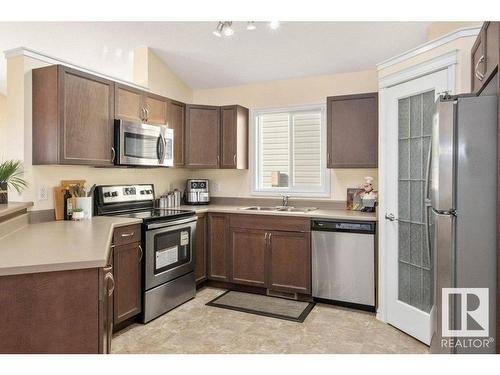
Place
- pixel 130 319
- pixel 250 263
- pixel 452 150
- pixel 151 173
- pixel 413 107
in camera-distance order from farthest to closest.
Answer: pixel 151 173 → pixel 250 263 → pixel 130 319 → pixel 413 107 → pixel 452 150

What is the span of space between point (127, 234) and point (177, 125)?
5.19 ft

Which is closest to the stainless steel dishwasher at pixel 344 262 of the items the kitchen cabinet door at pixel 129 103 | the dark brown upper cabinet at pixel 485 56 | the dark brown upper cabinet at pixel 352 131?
the dark brown upper cabinet at pixel 352 131

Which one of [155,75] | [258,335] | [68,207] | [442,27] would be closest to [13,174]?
[68,207]

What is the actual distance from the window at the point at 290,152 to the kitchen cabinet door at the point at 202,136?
52 centimetres

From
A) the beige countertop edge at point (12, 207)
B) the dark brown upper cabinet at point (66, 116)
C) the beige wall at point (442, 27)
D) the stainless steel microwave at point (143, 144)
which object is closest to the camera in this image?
the beige countertop edge at point (12, 207)

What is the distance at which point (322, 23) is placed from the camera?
→ 3.26 metres

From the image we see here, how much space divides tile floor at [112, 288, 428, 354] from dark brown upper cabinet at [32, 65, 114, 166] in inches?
57.3

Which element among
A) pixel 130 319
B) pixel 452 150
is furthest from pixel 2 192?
pixel 452 150

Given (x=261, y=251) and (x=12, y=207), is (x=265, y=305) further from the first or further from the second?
(x=12, y=207)

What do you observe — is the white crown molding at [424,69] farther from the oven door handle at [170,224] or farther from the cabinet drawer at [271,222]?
the oven door handle at [170,224]

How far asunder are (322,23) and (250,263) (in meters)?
2.43

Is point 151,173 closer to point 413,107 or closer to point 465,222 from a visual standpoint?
point 413,107

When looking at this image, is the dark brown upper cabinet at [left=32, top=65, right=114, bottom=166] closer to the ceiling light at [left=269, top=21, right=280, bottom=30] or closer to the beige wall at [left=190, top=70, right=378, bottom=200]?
the ceiling light at [left=269, top=21, right=280, bottom=30]

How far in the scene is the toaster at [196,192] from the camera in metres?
4.38
